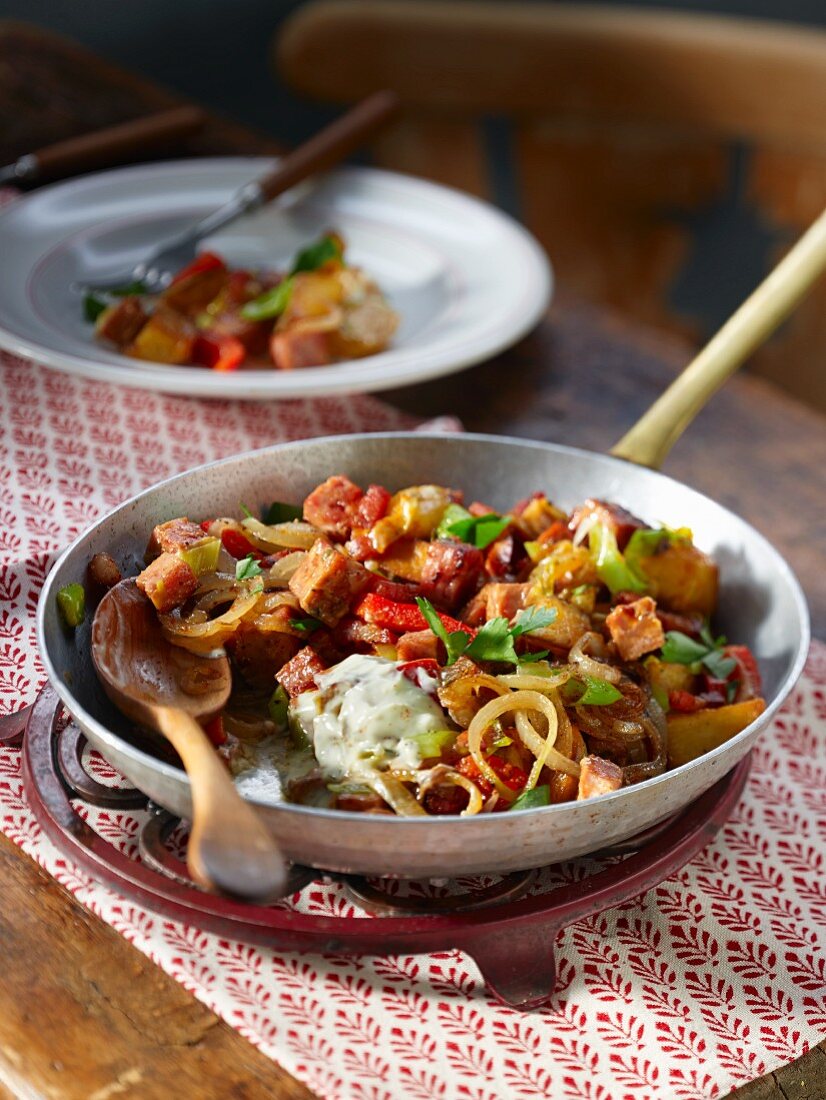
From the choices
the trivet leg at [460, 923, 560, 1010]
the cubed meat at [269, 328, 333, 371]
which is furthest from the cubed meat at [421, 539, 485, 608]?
the cubed meat at [269, 328, 333, 371]

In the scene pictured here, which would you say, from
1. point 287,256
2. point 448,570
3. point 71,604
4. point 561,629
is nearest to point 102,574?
point 71,604

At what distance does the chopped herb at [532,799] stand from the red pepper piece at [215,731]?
0.30 metres

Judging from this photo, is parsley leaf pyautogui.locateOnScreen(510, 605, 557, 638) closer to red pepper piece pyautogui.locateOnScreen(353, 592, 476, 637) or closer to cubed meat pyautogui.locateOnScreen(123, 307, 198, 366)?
red pepper piece pyautogui.locateOnScreen(353, 592, 476, 637)

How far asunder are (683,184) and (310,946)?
3.68 meters

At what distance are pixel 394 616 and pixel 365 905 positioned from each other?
337mm

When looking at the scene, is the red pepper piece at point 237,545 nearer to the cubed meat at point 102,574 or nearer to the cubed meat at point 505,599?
the cubed meat at point 102,574

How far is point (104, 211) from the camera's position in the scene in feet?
8.40

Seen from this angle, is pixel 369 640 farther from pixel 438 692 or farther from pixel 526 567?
pixel 526 567

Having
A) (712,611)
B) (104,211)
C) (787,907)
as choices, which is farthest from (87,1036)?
(104,211)

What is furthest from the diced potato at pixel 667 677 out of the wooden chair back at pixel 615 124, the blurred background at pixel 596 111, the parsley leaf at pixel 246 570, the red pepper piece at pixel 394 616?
the wooden chair back at pixel 615 124

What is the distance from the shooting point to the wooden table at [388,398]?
1072 mm

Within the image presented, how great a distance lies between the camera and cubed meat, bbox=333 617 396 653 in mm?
1387

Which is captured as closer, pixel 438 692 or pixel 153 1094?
pixel 153 1094

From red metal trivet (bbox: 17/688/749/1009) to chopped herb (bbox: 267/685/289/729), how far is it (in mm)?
156
